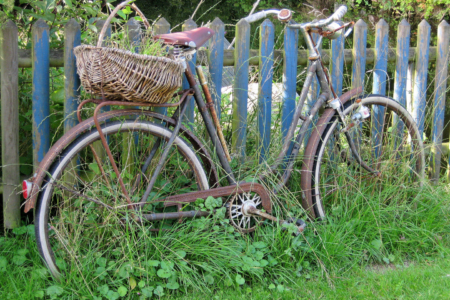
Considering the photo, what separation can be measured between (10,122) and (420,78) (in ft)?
9.51

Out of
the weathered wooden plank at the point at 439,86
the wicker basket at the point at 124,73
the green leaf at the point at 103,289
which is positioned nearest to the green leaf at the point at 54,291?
the green leaf at the point at 103,289

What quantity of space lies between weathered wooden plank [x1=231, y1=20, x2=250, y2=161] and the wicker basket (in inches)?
32.3

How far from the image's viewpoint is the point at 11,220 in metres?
2.89

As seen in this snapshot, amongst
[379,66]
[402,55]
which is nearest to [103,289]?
[379,66]

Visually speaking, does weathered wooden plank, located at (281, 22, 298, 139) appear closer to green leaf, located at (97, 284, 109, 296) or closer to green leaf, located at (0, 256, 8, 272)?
green leaf, located at (97, 284, 109, 296)

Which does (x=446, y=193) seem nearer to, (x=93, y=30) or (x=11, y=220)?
(x=93, y=30)

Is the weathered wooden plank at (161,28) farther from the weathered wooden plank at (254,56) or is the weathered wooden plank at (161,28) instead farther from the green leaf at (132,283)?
the green leaf at (132,283)

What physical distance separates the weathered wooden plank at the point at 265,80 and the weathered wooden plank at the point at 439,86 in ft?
4.53

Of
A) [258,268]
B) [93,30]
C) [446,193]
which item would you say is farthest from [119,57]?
[446,193]

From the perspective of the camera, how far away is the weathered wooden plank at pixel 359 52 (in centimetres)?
350

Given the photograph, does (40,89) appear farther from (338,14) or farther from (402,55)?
(402,55)

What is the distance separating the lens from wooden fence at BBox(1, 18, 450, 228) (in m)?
2.77

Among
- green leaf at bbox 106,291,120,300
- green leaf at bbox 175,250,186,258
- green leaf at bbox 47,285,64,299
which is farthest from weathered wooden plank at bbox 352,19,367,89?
green leaf at bbox 47,285,64,299

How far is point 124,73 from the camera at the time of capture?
228cm
